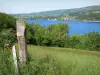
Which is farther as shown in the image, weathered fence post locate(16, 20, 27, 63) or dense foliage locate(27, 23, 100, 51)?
dense foliage locate(27, 23, 100, 51)

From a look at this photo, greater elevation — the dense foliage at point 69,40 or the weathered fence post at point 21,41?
the weathered fence post at point 21,41

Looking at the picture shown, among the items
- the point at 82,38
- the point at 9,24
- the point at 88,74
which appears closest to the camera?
the point at 88,74

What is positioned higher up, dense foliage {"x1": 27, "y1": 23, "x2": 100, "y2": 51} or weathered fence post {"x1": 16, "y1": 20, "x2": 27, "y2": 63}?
weathered fence post {"x1": 16, "y1": 20, "x2": 27, "y2": 63}

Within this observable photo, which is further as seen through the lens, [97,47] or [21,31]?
[97,47]

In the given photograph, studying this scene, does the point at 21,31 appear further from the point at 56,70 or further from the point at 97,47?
the point at 97,47

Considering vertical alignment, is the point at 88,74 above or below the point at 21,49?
below

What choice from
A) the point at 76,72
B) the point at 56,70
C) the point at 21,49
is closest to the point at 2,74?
the point at 21,49

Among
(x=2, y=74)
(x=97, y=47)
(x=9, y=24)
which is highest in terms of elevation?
(x=2, y=74)

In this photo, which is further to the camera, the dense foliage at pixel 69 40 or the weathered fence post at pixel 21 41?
the dense foliage at pixel 69 40

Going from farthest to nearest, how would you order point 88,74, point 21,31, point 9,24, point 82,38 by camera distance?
point 82,38 < point 9,24 < point 21,31 < point 88,74

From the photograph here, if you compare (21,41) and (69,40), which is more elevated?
(21,41)

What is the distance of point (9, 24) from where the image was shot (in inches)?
2018

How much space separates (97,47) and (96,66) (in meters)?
49.4

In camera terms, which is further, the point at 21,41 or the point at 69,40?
the point at 69,40
